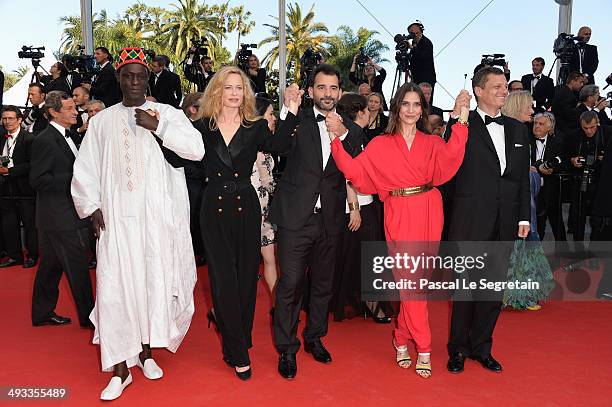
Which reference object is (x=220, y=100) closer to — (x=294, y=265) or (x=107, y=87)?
(x=294, y=265)

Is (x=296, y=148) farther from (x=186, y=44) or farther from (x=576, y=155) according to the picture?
(x=186, y=44)

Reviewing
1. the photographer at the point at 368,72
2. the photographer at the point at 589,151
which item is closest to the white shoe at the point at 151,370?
the photographer at the point at 589,151

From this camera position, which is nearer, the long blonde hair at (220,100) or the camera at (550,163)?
the long blonde hair at (220,100)

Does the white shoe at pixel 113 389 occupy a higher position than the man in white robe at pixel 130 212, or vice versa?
the man in white robe at pixel 130 212

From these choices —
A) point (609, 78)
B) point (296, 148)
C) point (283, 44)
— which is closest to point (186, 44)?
point (283, 44)

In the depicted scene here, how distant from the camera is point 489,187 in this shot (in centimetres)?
392

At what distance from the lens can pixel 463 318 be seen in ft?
13.3

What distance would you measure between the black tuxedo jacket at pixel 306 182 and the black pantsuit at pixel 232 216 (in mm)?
155

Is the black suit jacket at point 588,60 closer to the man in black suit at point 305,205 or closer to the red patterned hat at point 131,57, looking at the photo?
the man in black suit at point 305,205

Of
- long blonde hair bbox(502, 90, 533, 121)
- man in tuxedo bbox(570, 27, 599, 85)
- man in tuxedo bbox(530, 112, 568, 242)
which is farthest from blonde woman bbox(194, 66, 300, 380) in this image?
man in tuxedo bbox(570, 27, 599, 85)

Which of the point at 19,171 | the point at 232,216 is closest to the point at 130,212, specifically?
the point at 232,216

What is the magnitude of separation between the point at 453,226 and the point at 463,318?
59 centimetres

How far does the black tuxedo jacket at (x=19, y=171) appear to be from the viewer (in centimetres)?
695

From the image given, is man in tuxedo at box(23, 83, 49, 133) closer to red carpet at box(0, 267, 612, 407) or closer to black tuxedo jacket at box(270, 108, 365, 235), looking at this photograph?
red carpet at box(0, 267, 612, 407)
